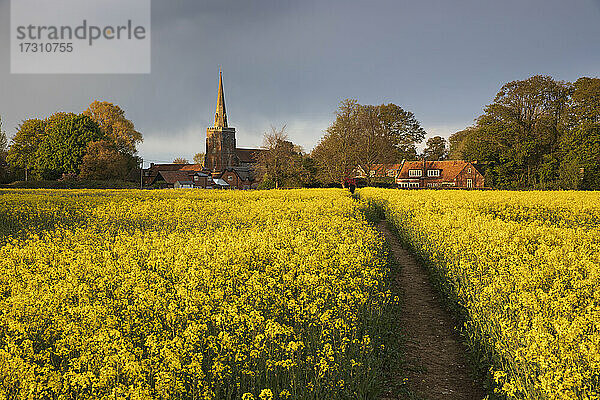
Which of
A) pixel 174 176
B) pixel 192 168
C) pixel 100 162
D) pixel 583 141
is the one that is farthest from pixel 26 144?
pixel 583 141

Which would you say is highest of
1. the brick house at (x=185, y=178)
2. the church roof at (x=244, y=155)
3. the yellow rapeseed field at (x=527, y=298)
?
the church roof at (x=244, y=155)

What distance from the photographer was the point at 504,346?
4.96 meters

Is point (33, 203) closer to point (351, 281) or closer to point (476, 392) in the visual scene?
point (351, 281)

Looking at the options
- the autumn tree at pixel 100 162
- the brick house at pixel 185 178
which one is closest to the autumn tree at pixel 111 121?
the autumn tree at pixel 100 162

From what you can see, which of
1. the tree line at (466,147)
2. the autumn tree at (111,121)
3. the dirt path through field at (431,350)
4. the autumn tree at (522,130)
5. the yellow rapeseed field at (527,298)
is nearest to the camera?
the yellow rapeseed field at (527,298)

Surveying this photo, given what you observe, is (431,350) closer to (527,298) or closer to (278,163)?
(527,298)

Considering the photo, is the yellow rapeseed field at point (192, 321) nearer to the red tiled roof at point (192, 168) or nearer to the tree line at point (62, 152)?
the tree line at point (62, 152)

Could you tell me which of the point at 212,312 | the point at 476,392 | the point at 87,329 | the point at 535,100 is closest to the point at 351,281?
the point at 212,312

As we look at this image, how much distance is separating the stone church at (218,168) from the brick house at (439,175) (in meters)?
30.6

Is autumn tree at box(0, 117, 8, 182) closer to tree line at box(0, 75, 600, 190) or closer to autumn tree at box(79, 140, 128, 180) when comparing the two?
tree line at box(0, 75, 600, 190)

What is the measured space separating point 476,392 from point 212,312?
353 cm

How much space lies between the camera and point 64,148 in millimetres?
58156

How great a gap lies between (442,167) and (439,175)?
5.41 feet

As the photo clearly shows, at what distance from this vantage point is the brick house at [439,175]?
69625 mm
